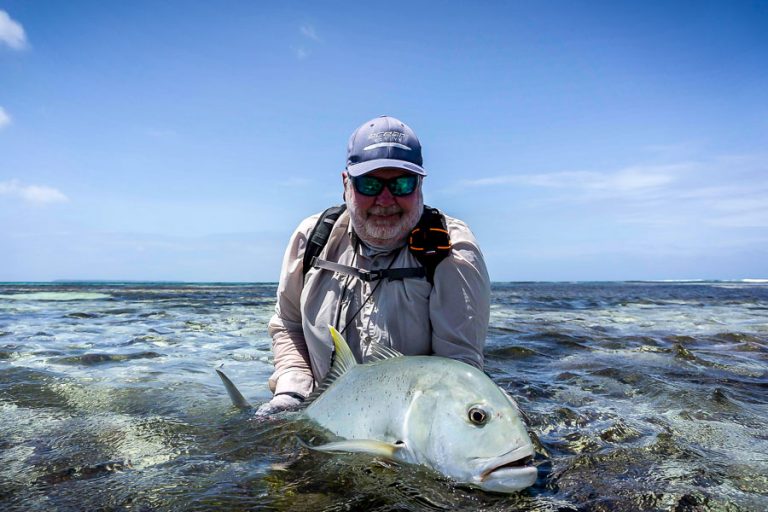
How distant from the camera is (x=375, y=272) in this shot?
3.91m

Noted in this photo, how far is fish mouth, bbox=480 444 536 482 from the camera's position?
223 centimetres

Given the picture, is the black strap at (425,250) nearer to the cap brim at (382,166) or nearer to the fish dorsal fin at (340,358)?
the cap brim at (382,166)

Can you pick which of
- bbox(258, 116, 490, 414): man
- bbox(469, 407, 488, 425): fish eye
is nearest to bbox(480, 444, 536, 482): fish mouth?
bbox(469, 407, 488, 425): fish eye

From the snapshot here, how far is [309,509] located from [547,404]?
112 inches

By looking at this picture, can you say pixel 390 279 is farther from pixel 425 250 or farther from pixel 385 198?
pixel 385 198

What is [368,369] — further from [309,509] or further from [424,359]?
[309,509]

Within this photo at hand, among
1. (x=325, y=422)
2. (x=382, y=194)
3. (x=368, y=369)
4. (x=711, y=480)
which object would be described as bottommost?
(x=711, y=480)

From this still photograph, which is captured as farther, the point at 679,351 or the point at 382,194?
the point at 679,351

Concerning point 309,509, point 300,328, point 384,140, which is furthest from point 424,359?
point 300,328

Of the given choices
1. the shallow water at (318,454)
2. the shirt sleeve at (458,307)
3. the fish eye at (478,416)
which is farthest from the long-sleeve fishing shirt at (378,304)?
the fish eye at (478,416)

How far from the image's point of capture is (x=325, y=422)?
3.09 m

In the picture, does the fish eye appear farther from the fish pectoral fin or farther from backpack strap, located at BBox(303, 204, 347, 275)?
backpack strap, located at BBox(303, 204, 347, 275)

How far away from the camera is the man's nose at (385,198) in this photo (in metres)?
3.74

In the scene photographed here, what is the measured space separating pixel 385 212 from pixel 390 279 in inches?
18.9
